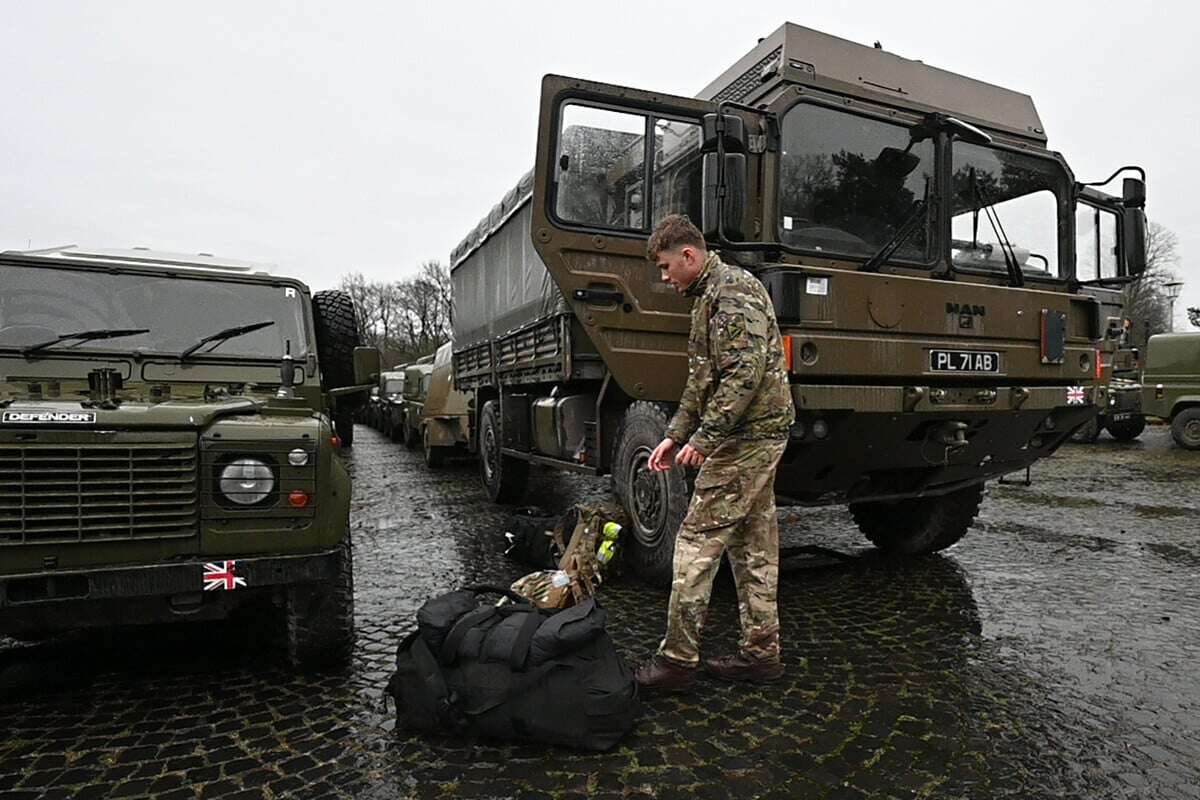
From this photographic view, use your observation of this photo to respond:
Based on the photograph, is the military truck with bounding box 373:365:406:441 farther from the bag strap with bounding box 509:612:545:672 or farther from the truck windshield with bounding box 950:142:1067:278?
the bag strap with bounding box 509:612:545:672

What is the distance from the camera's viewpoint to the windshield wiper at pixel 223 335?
14.1 ft

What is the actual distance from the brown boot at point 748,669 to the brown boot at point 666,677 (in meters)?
0.19

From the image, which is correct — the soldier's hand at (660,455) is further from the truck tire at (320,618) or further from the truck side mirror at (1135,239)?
the truck side mirror at (1135,239)

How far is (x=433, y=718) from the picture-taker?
2.91 meters

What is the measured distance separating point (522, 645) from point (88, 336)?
117 inches

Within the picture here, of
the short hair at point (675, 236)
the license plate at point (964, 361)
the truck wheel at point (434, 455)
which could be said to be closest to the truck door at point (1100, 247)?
the license plate at point (964, 361)

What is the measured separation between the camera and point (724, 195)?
4.07 meters

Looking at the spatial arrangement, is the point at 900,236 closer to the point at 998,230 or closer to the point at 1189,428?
the point at 998,230

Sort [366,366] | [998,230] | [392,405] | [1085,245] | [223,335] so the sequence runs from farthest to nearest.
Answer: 1. [392,405]
2. [1085,245]
3. [998,230]
4. [366,366]
5. [223,335]

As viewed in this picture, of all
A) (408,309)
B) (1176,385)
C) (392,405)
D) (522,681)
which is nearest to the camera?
(522,681)

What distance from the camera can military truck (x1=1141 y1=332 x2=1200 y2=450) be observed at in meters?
14.9

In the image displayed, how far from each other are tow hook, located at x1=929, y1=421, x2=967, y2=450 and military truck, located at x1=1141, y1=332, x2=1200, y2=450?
13659mm

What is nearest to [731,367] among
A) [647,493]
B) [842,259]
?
[842,259]

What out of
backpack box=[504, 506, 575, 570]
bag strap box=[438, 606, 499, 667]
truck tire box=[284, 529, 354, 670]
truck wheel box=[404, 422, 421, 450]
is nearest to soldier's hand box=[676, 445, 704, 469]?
bag strap box=[438, 606, 499, 667]
